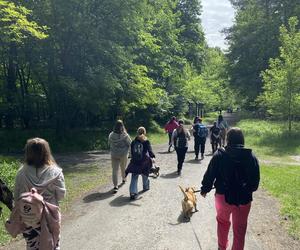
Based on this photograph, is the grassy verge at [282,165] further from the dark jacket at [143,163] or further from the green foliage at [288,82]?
the dark jacket at [143,163]

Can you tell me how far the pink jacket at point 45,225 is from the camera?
4.78m

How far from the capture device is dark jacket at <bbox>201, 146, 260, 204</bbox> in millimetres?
5953

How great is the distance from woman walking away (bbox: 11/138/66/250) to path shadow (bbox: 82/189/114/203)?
6167 millimetres

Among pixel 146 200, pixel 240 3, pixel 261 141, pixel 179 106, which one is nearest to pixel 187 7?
pixel 240 3

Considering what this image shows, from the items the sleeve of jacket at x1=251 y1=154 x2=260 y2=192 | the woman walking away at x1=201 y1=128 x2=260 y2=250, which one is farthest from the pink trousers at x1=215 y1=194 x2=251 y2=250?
the sleeve of jacket at x1=251 y1=154 x2=260 y2=192

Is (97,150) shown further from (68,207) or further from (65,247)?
(65,247)

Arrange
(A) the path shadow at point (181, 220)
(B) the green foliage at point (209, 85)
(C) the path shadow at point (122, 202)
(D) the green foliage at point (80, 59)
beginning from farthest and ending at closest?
1. (B) the green foliage at point (209, 85)
2. (D) the green foliage at point (80, 59)
3. (C) the path shadow at point (122, 202)
4. (A) the path shadow at point (181, 220)

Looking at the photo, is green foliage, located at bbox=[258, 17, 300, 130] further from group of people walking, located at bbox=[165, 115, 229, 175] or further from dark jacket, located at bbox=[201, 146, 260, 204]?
dark jacket, located at bbox=[201, 146, 260, 204]

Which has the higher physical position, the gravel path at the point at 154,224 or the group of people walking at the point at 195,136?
the group of people walking at the point at 195,136

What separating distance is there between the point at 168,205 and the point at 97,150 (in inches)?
595

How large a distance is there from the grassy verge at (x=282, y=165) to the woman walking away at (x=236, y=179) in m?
2.70

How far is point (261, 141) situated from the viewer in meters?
28.7

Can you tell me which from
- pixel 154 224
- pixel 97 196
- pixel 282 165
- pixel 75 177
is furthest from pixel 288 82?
pixel 154 224

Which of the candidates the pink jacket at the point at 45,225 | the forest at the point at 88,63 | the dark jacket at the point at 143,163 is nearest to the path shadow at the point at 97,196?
the dark jacket at the point at 143,163
